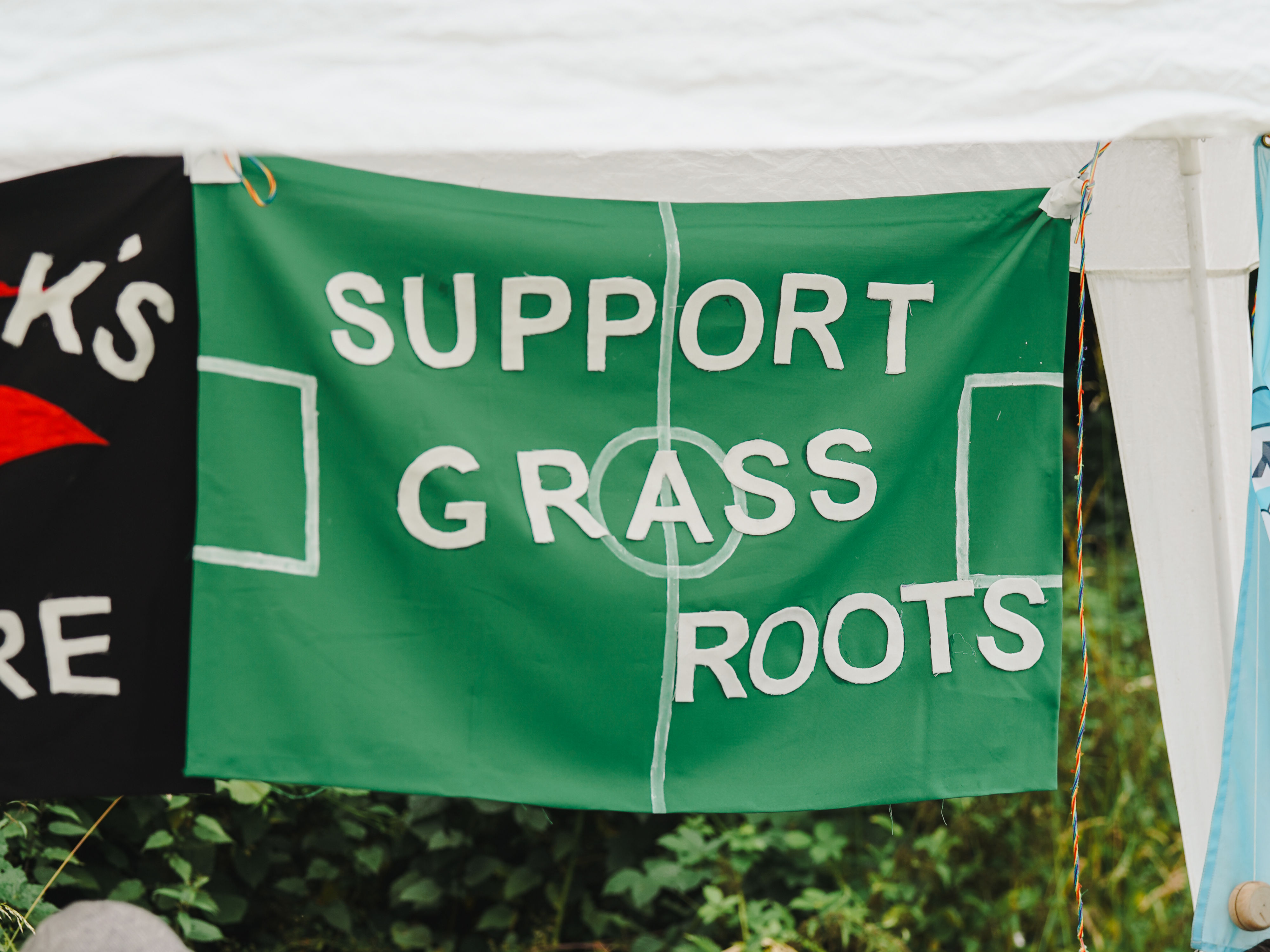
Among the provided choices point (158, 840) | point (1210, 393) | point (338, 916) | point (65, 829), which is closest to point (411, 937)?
point (338, 916)

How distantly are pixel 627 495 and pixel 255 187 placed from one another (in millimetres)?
801

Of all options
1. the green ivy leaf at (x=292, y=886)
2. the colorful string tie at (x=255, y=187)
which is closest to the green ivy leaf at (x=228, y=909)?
the green ivy leaf at (x=292, y=886)

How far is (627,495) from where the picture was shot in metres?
1.89

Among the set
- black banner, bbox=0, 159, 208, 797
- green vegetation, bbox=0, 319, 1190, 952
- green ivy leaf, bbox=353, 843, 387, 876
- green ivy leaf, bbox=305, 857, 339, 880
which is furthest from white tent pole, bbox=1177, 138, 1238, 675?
green ivy leaf, bbox=305, 857, 339, 880

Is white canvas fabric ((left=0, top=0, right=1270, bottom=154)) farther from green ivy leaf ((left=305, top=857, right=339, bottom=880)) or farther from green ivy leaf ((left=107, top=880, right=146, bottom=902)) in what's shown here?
green ivy leaf ((left=305, top=857, right=339, bottom=880))

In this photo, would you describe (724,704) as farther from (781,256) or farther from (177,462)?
(177,462)

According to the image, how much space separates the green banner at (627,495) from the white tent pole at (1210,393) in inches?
9.3

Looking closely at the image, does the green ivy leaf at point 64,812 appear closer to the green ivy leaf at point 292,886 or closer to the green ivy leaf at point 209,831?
the green ivy leaf at point 209,831

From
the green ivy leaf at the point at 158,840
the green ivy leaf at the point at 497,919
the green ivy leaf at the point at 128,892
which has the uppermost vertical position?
the green ivy leaf at the point at 158,840

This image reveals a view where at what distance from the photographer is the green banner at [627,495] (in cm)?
177

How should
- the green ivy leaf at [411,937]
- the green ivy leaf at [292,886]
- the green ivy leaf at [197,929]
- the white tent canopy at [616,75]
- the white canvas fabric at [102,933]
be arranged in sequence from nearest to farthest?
the white tent canopy at [616,75] < the white canvas fabric at [102,933] < the green ivy leaf at [197,929] < the green ivy leaf at [292,886] < the green ivy leaf at [411,937]

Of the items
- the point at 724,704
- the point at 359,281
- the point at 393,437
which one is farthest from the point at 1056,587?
the point at 359,281

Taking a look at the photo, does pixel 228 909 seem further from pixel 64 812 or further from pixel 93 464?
pixel 93 464

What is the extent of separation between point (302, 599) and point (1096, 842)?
10.1 feet
